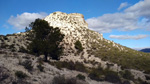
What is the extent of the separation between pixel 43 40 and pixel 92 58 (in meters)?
17.1

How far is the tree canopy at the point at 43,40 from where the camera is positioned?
721 inches

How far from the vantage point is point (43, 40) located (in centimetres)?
1998

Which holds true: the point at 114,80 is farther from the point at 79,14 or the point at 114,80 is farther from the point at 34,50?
the point at 79,14

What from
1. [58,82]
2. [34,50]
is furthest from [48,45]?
[58,82]

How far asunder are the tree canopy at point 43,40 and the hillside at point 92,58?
5.31 ft

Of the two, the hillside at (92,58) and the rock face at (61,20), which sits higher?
the rock face at (61,20)

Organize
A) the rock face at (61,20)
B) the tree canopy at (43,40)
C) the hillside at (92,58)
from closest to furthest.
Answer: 1. the hillside at (92,58)
2. the tree canopy at (43,40)
3. the rock face at (61,20)

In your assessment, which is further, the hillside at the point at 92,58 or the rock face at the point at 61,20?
the rock face at the point at 61,20

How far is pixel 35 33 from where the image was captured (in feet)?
64.7

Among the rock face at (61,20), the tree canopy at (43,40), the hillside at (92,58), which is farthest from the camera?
the rock face at (61,20)

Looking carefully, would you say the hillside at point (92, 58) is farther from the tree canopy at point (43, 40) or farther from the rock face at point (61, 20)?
the tree canopy at point (43, 40)

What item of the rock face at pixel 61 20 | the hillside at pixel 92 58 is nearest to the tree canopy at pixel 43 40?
the hillside at pixel 92 58

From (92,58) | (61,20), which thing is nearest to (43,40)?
(92,58)

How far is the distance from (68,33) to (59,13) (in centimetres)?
2019
